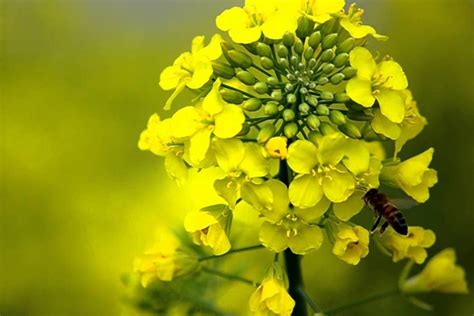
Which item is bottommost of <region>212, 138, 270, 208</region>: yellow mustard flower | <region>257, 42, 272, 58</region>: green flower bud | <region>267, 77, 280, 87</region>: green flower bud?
<region>212, 138, 270, 208</region>: yellow mustard flower

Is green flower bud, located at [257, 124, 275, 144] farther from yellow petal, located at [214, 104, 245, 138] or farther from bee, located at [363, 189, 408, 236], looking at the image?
bee, located at [363, 189, 408, 236]

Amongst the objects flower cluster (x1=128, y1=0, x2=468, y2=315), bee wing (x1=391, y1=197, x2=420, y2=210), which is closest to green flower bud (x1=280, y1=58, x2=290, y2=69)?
flower cluster (x1=128, y1=0, x2=468, y2=315)

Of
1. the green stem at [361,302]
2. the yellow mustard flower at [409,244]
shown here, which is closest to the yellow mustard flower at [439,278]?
the green stem at [361,302]

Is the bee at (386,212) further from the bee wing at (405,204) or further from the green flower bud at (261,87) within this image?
the green flower bud at (261,87)

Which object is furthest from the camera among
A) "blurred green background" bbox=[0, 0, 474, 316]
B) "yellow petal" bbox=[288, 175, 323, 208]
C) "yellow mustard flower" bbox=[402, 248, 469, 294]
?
"blurred green background" bbox=[0, 0, 474, 316]

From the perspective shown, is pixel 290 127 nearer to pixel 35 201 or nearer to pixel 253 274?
pixel 253 274

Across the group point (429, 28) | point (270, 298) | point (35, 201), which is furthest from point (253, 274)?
point (429, 28)
